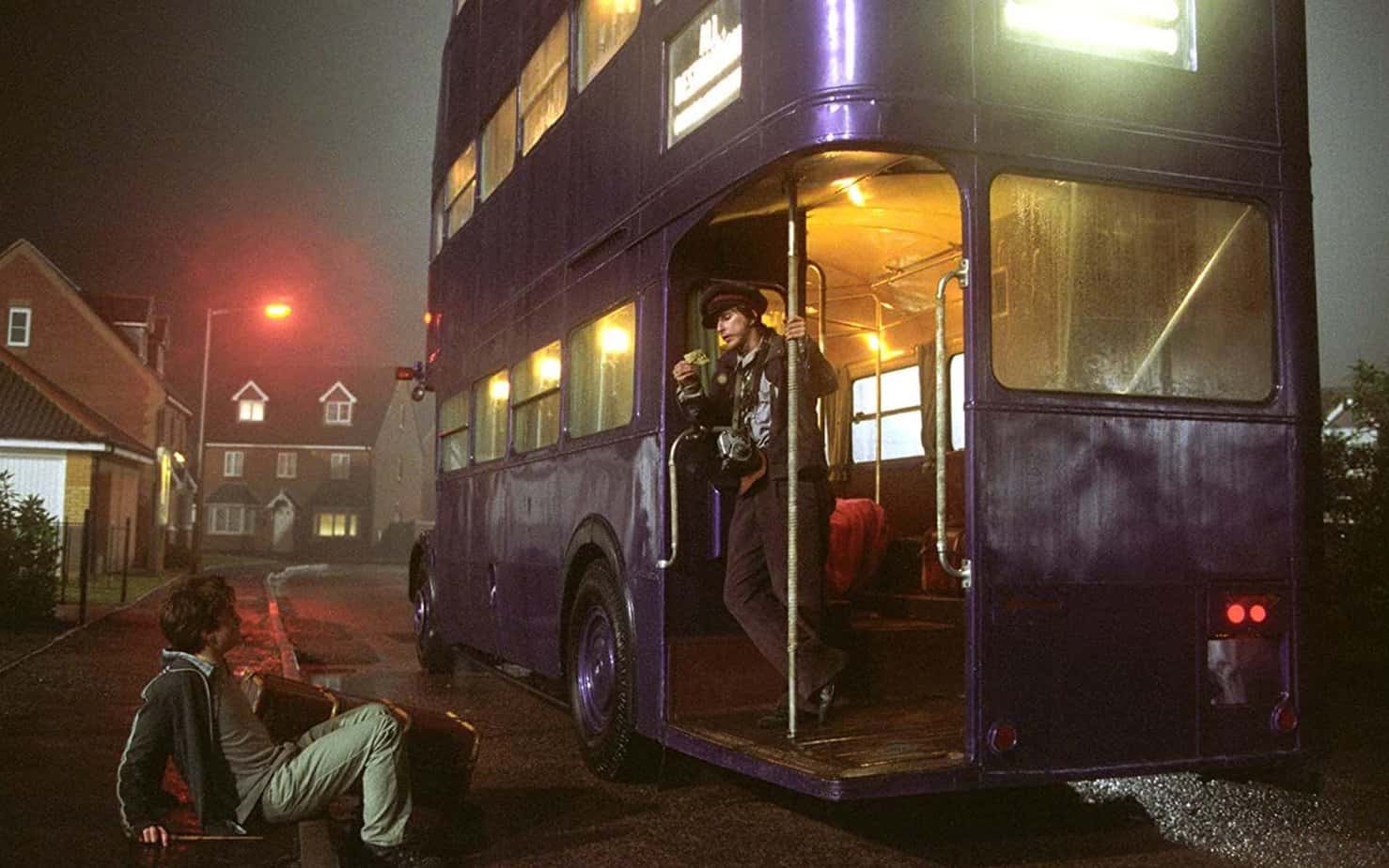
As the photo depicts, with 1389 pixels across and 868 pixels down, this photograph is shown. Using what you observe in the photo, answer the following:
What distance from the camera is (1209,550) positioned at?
5406 mm

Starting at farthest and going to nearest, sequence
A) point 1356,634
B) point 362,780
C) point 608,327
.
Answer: point 1356,634, point 608,327, point 362,780

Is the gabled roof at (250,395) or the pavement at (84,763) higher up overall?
the gabled roof at (250,395)

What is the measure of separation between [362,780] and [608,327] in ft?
10.3

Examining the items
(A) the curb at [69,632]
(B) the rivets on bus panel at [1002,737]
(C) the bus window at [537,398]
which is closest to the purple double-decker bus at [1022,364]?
(B) the rivets on bus panel at [1002,737]

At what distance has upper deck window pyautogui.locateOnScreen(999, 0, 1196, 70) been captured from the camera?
5.38m

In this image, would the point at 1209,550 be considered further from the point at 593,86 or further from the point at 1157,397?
the point at 593,86

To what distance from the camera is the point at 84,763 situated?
7.32m

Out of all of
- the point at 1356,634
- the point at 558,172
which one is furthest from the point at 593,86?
the point at 1356,634

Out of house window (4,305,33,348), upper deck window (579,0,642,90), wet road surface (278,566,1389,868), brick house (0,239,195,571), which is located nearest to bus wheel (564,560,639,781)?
→ wet road surface (278,566,1389,868)

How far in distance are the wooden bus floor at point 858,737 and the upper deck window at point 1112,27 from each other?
291 centimetres

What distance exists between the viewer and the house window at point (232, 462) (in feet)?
241

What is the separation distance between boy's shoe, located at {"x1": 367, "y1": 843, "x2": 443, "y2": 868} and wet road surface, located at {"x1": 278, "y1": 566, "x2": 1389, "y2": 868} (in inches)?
20.4

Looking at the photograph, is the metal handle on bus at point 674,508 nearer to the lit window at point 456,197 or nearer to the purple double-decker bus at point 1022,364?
the purple double-decker bus at point 1022,364

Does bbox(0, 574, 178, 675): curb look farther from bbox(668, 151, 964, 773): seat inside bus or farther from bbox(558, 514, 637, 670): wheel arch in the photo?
bbox(668, 151, 964, 773): seat inside bus
